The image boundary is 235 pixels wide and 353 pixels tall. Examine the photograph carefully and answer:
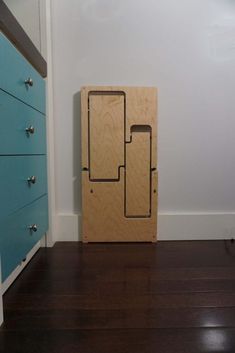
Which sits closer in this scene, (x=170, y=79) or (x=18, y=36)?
(x=18, y=36)

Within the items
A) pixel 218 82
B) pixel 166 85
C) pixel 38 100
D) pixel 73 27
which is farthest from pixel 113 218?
pixel 73 27

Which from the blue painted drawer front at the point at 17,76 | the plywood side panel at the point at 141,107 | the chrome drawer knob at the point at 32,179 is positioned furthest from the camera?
the plywood side panel at the point at 141,107

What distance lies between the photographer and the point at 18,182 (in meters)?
0.94

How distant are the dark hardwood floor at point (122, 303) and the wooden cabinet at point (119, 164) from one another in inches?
6.7

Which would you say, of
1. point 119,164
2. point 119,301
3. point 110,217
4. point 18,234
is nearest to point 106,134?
point 119,164

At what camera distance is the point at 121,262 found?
1.23 m

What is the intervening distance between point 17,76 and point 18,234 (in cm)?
59

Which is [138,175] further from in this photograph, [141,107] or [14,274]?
[14,274]

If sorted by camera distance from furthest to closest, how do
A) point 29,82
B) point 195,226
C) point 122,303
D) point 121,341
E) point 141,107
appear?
point 195,226, point 141,107, point 29,82, point 122,303, point 121,341

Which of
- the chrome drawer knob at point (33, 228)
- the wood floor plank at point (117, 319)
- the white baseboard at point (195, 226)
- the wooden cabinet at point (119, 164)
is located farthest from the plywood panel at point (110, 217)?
the wood floor plank at point (117, 319)

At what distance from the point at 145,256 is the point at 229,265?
0.41 metres

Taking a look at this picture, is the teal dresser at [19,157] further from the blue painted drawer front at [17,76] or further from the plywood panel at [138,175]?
the plywood panel at [138,175]

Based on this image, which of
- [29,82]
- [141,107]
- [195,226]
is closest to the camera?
[29,82]

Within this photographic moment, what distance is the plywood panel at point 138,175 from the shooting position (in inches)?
58.3
